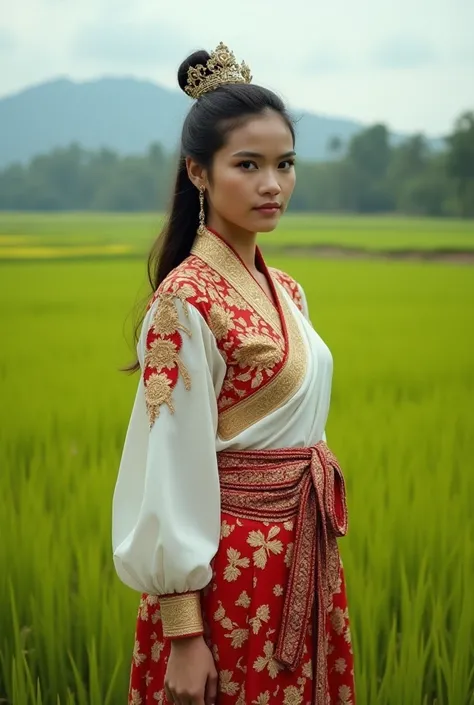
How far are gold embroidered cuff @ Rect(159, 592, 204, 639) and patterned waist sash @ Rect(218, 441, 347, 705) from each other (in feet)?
0.33

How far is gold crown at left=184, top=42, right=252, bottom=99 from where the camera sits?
96cm

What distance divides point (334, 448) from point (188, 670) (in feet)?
3.99

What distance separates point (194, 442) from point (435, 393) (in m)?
1.69

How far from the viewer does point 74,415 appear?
2.30m

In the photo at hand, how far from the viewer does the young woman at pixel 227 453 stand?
33.5 inches

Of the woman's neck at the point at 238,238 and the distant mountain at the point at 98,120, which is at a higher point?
the distant mountain at the point at 98,120

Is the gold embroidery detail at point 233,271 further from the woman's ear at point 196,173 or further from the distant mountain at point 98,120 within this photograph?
the distant mountain at point 98,120

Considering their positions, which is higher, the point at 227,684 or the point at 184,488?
the point at 184,488

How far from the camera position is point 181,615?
2.81ft

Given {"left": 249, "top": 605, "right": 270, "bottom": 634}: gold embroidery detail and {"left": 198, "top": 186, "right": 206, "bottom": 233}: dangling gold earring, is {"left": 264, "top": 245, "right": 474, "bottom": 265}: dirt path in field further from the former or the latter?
{"left": 249, "top": 605, "right": 270, "bottom": 634}: gold embroidery detail

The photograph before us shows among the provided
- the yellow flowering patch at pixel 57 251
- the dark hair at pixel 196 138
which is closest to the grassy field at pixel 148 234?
the yellow flowering patch at pixel 57 251

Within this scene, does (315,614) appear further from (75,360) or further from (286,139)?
(75,360)

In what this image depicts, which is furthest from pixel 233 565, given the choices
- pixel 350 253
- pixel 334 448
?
pixel 350 253

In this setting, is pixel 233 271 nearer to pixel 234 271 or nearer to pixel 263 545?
pixel 234 271
